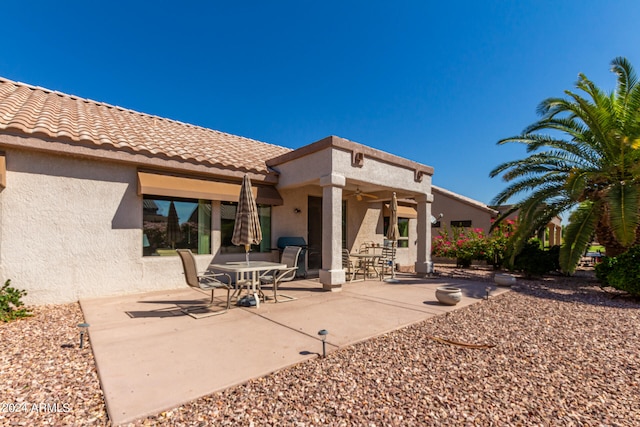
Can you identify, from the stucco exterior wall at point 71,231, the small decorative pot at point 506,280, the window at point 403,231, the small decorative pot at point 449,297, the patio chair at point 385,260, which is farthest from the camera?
the window at point 403,231

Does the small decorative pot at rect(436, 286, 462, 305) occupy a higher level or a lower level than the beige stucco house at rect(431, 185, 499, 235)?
lower

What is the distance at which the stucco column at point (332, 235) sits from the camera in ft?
30.1

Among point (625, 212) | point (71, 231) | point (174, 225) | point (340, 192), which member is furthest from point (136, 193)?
point (625, 212)

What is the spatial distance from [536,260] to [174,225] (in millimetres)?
14091

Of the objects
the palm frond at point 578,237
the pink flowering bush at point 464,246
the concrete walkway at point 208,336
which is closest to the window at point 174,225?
the concrete walkway at point 208,336

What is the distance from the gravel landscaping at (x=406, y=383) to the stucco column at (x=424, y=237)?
6.74m

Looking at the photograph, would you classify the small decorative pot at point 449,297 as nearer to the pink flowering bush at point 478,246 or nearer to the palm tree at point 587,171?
the palm tree at point 587,171

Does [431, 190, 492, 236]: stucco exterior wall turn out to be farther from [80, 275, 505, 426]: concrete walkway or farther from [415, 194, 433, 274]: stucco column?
[80, 275, 505, 426]: concrete walkway

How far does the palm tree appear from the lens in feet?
31.6

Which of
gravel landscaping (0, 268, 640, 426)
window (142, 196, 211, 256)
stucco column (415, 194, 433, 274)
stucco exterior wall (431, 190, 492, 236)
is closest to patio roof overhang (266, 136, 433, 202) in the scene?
stucco column (415, 194, 433, 274)

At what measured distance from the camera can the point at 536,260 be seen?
502 inches

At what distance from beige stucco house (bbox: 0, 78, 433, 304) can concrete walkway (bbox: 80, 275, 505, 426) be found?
3.59 feet

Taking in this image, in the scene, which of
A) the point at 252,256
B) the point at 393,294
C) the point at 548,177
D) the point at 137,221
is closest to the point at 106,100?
the point at 137,221

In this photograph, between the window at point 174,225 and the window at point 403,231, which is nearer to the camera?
the window at point 174,225
